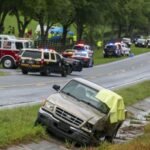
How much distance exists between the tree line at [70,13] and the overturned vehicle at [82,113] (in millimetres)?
39387

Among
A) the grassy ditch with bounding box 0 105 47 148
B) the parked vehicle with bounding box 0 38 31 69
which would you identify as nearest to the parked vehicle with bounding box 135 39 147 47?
the parked vehicle with bounding box 0 38 31 69

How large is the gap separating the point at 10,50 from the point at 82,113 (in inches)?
1154

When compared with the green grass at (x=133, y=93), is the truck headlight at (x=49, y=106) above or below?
above

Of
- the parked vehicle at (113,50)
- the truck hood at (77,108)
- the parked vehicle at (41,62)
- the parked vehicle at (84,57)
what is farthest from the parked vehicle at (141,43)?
the truck hood at (77,108)

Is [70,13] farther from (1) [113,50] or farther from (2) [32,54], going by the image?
(2) [32,54]

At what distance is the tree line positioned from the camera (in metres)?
56.5

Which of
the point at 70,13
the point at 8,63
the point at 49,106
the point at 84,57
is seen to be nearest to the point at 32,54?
the point at 8,63

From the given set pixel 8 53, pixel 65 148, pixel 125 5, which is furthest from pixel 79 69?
pixel 125 5

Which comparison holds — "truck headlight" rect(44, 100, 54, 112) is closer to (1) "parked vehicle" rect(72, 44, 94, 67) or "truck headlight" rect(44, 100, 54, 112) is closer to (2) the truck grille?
(2) the truck grille

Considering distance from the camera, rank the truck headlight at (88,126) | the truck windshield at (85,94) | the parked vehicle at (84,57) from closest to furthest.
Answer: the truck headlight at (88,126)
the truck windshield at (85,94)
the parked vehicle at (84,57)

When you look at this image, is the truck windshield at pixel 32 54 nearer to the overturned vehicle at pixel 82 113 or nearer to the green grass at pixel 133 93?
the green grass at pixel 133 93

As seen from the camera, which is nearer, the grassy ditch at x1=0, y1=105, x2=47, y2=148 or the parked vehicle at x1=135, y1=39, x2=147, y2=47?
the grassy ditch at x1=0, y1=105, x2=47, y2=148

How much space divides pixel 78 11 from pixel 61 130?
58348mm

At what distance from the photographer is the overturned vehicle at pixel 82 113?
14.3m
